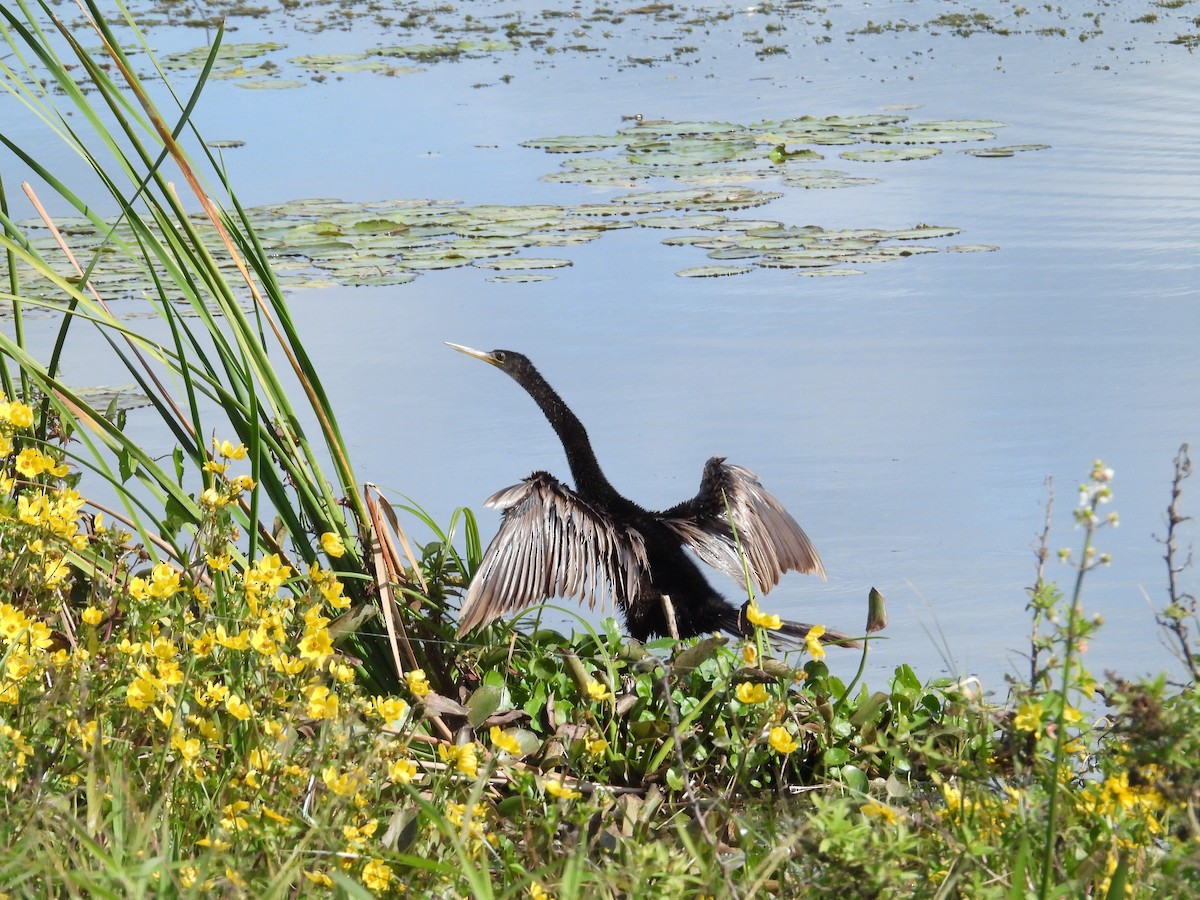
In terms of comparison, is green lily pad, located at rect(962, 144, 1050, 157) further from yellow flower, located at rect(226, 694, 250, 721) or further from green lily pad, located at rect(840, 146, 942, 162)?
yellow flower, located at rect(226, 694, 250, 721)

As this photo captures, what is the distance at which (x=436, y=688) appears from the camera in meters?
2.75

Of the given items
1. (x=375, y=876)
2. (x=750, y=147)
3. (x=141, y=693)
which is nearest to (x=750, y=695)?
(x=375, y=876)

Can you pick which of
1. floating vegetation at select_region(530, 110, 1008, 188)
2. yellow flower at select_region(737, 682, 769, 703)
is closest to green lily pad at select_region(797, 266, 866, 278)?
floating vegetation at select_region(530, 110, 1008, 188)

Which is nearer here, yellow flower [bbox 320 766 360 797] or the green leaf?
yellow flower [bbox 320 766 360 797]

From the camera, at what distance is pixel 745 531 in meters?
3.45

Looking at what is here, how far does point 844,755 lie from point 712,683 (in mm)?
323

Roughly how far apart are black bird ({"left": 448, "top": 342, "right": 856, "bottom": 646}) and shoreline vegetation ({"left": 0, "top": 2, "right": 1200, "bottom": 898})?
0.38 ft

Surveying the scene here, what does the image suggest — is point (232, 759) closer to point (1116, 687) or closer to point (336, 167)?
point (1116, 687)

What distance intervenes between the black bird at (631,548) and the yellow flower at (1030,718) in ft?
3.55

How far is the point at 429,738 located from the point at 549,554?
0.88 m

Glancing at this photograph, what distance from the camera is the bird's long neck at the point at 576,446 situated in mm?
3878

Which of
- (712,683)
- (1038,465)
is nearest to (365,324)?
(1038,465)

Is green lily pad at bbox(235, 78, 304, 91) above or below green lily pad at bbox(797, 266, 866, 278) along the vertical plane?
above

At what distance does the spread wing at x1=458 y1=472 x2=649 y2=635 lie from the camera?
2900 mm
